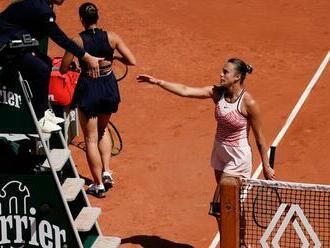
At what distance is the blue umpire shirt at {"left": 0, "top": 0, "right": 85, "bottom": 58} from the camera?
379 inches

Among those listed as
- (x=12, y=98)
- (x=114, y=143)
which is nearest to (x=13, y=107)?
(x=12, y=98)

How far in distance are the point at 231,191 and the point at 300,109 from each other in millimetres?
7123

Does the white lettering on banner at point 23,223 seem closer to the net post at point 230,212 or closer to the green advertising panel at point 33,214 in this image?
the green advertising panel at point 33,214

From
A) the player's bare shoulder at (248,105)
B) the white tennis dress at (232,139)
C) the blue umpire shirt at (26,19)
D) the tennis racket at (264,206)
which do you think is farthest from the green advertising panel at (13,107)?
the tennis racket at (264,206)

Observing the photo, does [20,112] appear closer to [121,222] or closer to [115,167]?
[121,222]

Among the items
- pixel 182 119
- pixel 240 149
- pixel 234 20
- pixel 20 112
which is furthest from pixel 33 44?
pixel 234 20

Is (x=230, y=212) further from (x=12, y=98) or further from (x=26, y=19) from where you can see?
(x=26, y=19)

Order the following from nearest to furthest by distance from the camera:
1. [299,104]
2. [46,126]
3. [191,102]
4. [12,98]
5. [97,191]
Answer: [12,98] → [46,126] → [97,191] → [299,104] → [191,102]

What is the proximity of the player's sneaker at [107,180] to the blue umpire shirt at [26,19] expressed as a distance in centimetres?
390

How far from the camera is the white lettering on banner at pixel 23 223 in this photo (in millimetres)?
9711

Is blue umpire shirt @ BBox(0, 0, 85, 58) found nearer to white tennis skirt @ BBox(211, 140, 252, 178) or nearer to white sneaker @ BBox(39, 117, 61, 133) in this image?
white sneaker @ BBox(39, 117, 61, 133)

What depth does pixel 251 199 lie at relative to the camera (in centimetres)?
1213

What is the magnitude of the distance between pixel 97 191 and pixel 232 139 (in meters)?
2.80

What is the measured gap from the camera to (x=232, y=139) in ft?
36.0
